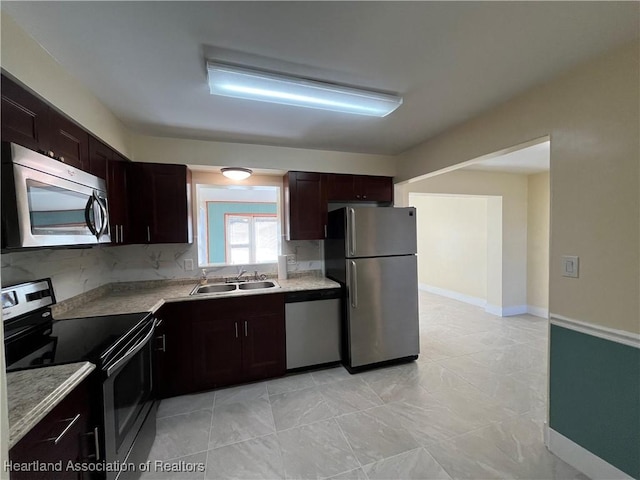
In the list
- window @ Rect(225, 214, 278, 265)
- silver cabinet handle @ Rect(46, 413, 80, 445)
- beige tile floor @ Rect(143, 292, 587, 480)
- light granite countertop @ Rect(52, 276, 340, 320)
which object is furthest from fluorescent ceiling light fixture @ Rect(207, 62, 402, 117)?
window @ Rect(225, 214, 278, 265)

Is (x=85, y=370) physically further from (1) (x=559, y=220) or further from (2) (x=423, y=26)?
(1) (x=559, y=220)

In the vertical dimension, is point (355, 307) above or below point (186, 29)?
below

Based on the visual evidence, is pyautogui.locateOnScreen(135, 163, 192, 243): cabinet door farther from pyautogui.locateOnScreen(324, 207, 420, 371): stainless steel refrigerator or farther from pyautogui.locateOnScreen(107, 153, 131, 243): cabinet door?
pyautogui.locateOnScreen(324, 207, 420, 371): stainless steel refrigerator

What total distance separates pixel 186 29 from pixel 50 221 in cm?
113

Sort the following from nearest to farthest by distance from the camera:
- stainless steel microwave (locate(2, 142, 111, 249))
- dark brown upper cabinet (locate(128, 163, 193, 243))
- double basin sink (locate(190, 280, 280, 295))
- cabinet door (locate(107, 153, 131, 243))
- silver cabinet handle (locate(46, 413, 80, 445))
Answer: silver cabinet handle (locate(46, 413, 80, 445)) → stainless steel microwave (locate(2, 142, 111, 249)) → cabinet door (locate(107, 153, 131, 243)) → dark brown upper cabinet (locate(128, 163, 193, 243)) → double basin sink (locate(190, 280, 280, 295))

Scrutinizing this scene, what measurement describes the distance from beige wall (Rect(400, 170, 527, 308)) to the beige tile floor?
5.77 feet

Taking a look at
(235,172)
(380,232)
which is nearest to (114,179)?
(235,172)

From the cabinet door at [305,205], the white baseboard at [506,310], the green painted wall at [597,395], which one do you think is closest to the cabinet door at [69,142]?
the cabinet door at [305,205]

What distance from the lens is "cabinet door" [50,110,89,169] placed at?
4.66 feet

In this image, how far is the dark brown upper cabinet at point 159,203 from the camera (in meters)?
2.45

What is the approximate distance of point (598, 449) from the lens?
4.93ft

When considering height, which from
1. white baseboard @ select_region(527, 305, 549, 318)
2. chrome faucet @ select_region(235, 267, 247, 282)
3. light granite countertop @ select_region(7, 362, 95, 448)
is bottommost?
white baseboard @ select_region(527, 305, 549, 318)

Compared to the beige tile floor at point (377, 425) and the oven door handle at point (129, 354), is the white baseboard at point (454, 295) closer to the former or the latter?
the beige tile floor at point (377, 425)

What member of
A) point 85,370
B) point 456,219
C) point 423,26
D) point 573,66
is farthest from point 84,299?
point 456,219
